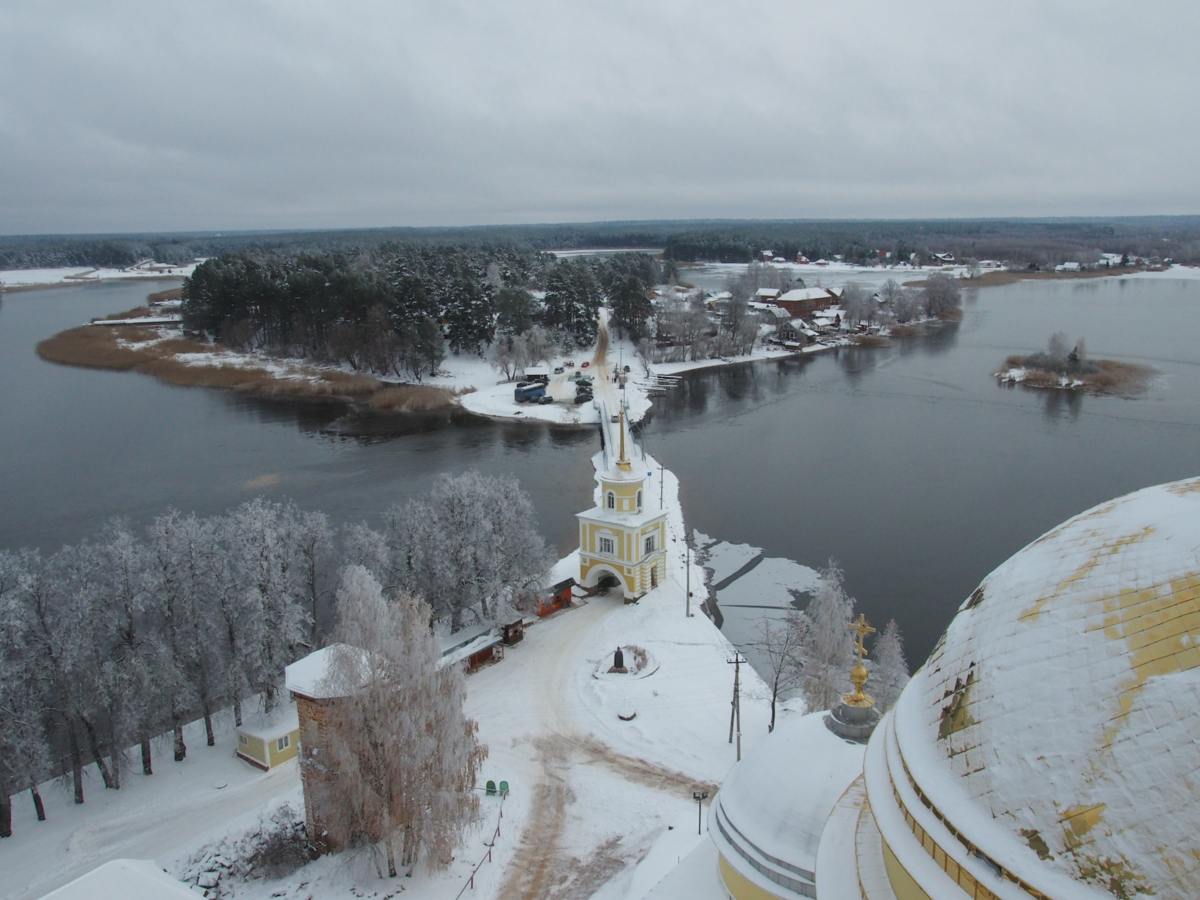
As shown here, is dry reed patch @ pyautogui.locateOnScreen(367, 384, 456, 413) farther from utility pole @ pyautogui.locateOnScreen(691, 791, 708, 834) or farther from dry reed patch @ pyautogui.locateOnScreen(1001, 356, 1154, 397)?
utility pole @ pyautogui.locateOnScreen(691, 791, 708, 834)

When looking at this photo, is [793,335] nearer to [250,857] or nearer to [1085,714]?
[250,857]

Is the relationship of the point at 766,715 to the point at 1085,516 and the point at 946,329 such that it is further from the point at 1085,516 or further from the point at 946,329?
the point at 946,329

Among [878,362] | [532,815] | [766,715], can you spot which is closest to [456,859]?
[532,815]

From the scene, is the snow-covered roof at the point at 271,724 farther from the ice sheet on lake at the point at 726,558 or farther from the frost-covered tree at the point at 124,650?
the ice sheet on lake at the point at 726,558

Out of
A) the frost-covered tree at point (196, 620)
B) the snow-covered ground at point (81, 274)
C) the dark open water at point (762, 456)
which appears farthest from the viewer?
the snow-covered ground at point (81, 274)

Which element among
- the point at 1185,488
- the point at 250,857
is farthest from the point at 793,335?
the point at 1185,488

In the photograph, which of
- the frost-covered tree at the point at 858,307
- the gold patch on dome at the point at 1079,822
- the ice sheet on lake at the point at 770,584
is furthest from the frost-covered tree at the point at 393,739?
the frost-covered tree at the point at 858,307
